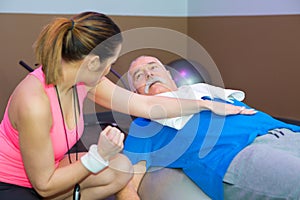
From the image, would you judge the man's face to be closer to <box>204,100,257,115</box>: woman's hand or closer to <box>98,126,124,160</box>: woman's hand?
<box>204,100,257,115</box>: woman's hand

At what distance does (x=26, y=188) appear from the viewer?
1.40 m

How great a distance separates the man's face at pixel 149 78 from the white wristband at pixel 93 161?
753 mm

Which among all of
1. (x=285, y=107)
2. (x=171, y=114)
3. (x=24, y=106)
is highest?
(x=24, y=106)

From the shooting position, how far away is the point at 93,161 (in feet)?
4.15

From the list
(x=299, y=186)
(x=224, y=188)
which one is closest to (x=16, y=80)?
(x=224, y=188)

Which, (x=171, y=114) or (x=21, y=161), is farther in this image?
(x=171, y=114)

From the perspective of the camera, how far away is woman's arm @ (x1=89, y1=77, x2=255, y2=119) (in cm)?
164

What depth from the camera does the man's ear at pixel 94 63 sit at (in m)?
1.25

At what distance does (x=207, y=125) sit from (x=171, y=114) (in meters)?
0.16

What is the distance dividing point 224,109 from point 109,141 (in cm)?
67

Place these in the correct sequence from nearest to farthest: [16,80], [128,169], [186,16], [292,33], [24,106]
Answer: [24,106]
[128,169]
[292,33]
[16,80]
[186,16]

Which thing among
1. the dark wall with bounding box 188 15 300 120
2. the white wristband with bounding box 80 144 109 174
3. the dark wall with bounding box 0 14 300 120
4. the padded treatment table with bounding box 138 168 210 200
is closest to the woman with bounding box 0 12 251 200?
the white wristband with bounding box 80 144 109 174

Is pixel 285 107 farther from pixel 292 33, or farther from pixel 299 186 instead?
pixel 299 186

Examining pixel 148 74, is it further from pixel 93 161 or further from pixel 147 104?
pixel 93 161
